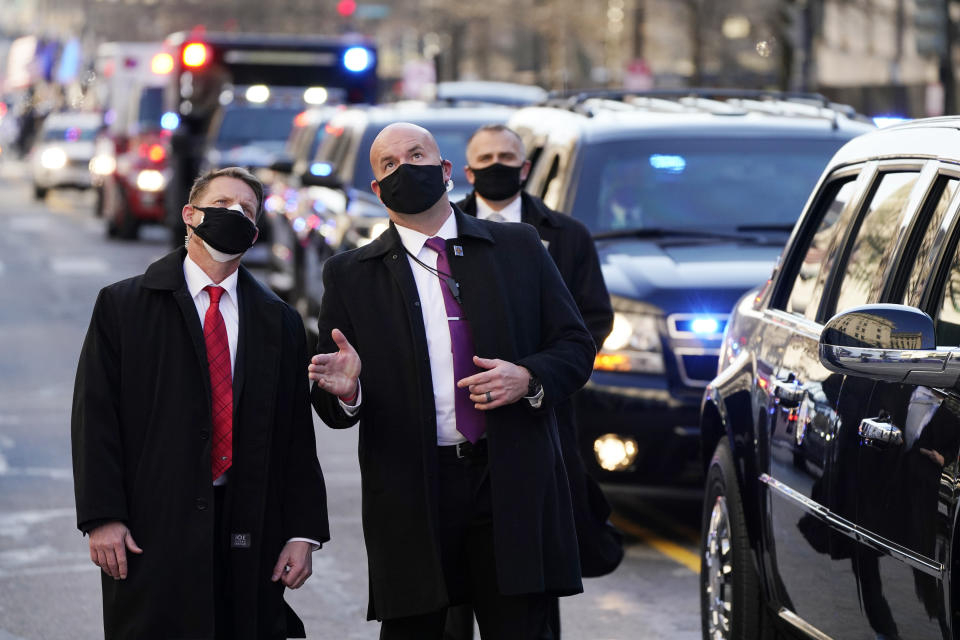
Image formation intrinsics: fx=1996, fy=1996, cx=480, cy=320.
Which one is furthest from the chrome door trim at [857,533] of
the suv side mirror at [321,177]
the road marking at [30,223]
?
the road marking at [30,223]

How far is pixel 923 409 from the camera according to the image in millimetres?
4344

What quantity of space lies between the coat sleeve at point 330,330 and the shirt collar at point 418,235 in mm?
178

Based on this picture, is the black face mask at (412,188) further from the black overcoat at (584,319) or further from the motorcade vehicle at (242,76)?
the motorcade vehicle at (242,76)

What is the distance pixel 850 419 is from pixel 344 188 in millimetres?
9525

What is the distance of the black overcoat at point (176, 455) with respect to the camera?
15.0 ft

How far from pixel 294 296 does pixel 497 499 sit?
38.4 ft

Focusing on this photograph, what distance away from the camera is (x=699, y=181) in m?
9.91

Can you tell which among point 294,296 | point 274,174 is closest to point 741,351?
point 294,296

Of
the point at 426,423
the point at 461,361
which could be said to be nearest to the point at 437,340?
the point at 461,361

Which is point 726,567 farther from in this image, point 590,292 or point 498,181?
point 498,181

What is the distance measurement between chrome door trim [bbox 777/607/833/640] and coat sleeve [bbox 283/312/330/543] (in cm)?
135

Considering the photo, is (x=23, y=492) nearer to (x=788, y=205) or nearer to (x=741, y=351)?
(x=788, y=205)

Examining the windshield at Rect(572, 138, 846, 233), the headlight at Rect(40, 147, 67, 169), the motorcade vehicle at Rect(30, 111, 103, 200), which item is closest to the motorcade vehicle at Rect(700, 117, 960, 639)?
the windshield at Rect(572, 138, 846, 233)

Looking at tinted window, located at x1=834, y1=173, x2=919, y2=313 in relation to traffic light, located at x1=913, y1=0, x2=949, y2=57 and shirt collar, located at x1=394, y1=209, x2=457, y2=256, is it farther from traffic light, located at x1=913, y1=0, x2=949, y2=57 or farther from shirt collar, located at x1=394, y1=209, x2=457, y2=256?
traffic light, located at x1=913, y1=0, x2=949, y2=57
